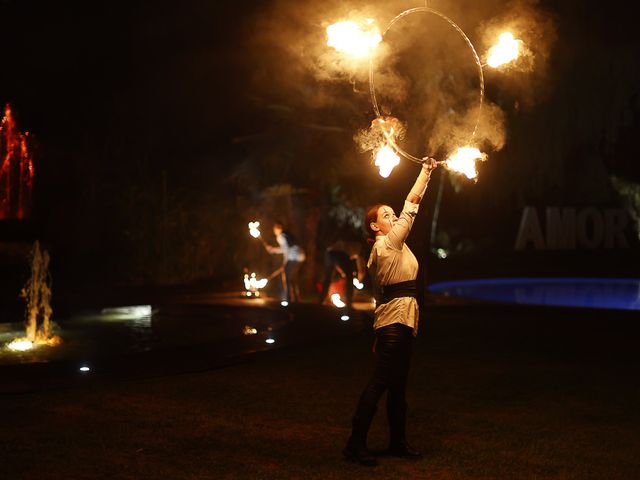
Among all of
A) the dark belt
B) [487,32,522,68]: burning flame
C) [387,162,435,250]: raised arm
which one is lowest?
the dark belt

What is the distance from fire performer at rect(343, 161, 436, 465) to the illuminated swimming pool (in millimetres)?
15839

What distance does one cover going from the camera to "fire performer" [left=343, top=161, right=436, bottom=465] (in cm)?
598

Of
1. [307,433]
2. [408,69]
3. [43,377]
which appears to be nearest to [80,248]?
[408,69]

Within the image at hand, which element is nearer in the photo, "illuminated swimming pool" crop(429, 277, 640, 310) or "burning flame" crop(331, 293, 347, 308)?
"burning flame" crop(331, 293, 347, 308)

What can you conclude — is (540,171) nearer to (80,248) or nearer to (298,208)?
(298,208)

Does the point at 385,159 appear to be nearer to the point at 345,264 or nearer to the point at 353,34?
the point at 353,34

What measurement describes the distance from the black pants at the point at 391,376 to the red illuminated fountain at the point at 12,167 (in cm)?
1385

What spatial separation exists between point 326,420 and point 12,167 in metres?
13.9

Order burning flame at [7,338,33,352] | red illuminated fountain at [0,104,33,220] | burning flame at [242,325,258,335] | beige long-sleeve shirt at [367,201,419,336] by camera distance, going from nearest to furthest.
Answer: beige long-sleeve shirt at [367,201,419,336]
burning flame at [7,338,33,352]
burning flame at [242,325,258,335]
red illuminated fountain at [0,104,33,220]

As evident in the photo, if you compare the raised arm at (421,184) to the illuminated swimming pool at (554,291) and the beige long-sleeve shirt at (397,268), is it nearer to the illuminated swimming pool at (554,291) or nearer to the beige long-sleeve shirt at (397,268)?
the beige long-sleeve shirt at (397,268)

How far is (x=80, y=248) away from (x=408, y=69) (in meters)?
12.3

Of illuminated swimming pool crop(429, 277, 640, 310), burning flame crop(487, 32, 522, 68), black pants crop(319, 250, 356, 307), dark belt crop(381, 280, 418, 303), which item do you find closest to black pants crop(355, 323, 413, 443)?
dark belt crop(381, 280, 418, 303)

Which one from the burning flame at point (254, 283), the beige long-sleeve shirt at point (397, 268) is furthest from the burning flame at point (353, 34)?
the burning flame at point (254, 283)

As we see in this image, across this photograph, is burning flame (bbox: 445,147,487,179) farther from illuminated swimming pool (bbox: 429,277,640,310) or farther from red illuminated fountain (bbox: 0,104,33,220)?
illuminated swimming pool (bbox: 429,277,640,310)
